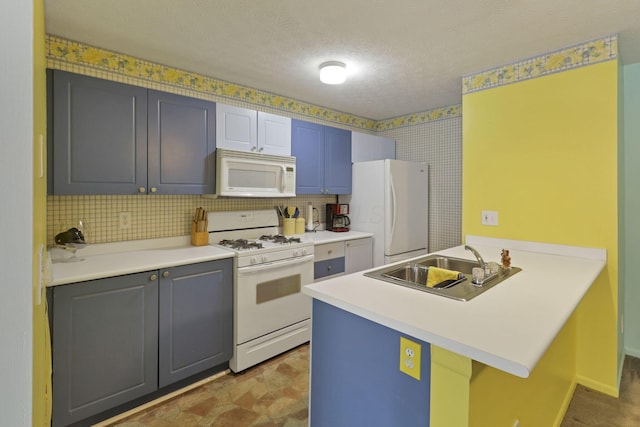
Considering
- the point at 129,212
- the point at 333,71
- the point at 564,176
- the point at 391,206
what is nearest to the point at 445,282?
the point at 564,176

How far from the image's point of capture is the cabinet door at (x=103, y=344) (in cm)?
166

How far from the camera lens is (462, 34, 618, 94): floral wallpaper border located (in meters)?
2.02

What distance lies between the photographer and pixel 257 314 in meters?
2.41

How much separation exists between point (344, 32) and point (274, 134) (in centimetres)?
113

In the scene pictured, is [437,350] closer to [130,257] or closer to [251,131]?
[130,257]

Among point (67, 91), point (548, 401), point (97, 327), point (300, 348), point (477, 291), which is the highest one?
point (67, 91)

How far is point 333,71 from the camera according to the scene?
2.42 m

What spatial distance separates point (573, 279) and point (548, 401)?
2.19 feet

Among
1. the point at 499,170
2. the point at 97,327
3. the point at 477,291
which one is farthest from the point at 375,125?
the point at 97,327

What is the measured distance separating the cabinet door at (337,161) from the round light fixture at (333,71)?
89 cm

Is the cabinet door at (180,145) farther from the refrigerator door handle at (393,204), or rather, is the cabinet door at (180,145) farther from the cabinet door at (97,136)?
the refrigerator door handle at (393,204)

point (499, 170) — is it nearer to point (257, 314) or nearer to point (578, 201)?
point (578, 201)

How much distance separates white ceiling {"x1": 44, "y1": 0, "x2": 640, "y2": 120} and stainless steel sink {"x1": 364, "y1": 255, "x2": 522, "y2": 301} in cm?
141

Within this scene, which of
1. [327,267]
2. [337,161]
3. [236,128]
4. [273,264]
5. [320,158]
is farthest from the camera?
[337,161]
